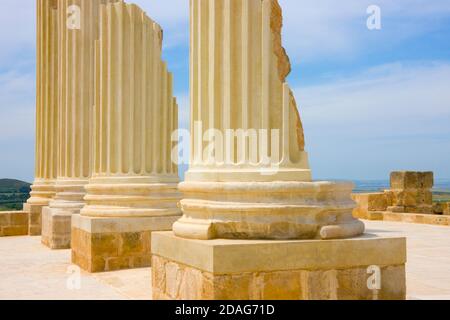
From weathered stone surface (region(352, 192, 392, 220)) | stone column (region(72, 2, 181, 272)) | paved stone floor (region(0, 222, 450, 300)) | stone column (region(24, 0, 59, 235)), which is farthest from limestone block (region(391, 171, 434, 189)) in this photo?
stone column (region(72, 2, 181, 272))

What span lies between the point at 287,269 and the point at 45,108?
41.3 ft

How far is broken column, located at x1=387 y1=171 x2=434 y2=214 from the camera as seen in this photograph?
67.1 ft

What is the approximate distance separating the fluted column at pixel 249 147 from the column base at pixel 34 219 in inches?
420

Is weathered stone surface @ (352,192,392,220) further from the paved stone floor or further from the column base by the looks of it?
the column base

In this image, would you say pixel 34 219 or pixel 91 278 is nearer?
pixel 91 278

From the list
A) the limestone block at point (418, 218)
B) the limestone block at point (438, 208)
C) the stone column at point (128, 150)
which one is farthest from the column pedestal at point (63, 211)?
the limestone block at point (438, 208)

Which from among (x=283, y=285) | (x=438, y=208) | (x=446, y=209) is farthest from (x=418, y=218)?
(x=283, y=285)

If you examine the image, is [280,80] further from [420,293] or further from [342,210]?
[420,293]

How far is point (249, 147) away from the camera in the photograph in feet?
16.7

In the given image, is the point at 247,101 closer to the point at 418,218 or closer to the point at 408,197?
the point at 418,218

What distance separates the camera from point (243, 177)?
5.00m

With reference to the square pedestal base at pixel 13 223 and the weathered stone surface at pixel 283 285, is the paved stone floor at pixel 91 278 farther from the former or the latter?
the square pedestal base at pixel 13 223
